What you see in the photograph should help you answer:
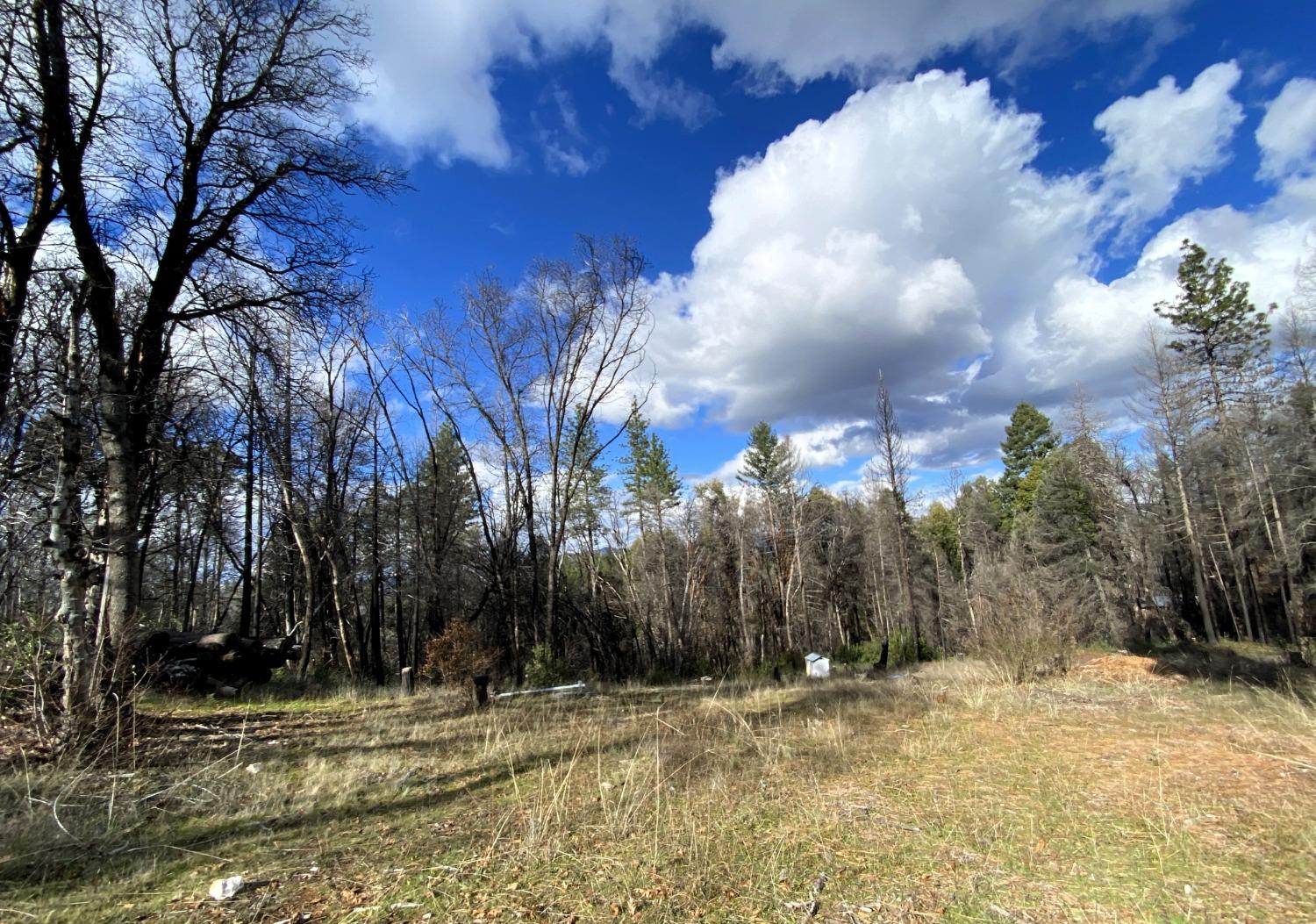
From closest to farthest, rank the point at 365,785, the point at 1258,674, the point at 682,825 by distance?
the point at 682,825 → the point at 365,785 → the point at 1258,674

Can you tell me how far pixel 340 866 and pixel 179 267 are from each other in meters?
7.67

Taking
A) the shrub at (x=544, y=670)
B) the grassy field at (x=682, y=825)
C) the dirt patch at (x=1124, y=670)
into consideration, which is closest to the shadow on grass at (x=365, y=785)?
the grassy field at (x=682, y=825)

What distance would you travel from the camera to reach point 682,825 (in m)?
4.33

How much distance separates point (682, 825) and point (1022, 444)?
1712 inches

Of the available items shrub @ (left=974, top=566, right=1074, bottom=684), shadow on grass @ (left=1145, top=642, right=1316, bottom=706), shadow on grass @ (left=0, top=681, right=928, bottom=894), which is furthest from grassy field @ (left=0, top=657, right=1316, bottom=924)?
shrub @ (left=974, top=566, right=1074, bottom=684)

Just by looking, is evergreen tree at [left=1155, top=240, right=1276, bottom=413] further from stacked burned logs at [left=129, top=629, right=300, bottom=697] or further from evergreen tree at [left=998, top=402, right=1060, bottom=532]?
stacked burned logs at [left=129, top=629, right=300, bottom=697]

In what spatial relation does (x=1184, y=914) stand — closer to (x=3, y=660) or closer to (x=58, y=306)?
(x=3, y=660)

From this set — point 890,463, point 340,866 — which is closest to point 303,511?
point 340,866

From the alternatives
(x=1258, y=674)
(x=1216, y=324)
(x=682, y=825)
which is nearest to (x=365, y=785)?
(x=682, y=825)

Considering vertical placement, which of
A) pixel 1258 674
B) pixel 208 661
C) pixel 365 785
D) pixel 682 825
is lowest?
pixel 1258 674

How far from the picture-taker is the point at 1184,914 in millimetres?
3057

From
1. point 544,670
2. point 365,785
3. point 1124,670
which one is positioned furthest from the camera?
point 544,670

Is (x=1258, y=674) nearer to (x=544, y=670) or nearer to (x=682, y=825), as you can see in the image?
(x=544, y=670)

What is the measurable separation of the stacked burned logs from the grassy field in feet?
8.36
